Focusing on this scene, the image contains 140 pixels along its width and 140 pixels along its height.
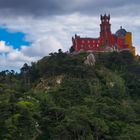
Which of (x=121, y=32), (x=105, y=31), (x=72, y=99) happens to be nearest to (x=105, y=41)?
(x=105, y=31)

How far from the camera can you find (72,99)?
226 feet

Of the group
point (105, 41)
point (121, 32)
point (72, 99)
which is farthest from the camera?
point (121, 32)

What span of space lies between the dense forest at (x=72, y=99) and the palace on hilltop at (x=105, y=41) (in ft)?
7.20

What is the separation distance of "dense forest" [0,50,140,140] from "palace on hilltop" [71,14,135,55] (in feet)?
7.20

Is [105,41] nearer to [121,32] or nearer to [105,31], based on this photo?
[105,31]

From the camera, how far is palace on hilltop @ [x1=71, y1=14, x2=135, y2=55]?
82750mm

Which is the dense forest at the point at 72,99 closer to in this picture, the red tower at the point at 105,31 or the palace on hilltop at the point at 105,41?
the palace on hilltop at the point at 105,41

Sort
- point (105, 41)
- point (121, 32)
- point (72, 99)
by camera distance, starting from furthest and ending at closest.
Answer: point (121, 32) < point (105, 41) < point (72, 99)

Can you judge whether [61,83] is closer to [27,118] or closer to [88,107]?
[88,107]

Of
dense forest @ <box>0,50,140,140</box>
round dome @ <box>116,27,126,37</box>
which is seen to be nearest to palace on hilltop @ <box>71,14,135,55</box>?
round dome @ <box>116,27,126,37</box>

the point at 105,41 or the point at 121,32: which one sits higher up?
the point at 121,32

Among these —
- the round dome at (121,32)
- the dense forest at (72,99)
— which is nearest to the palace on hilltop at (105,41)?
the round dome at (121,32)

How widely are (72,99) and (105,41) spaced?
18348 millimetres

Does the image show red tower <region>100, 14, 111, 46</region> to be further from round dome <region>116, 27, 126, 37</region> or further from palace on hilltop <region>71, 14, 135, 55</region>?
round dome <region>116, 27, 126, 37</region>
